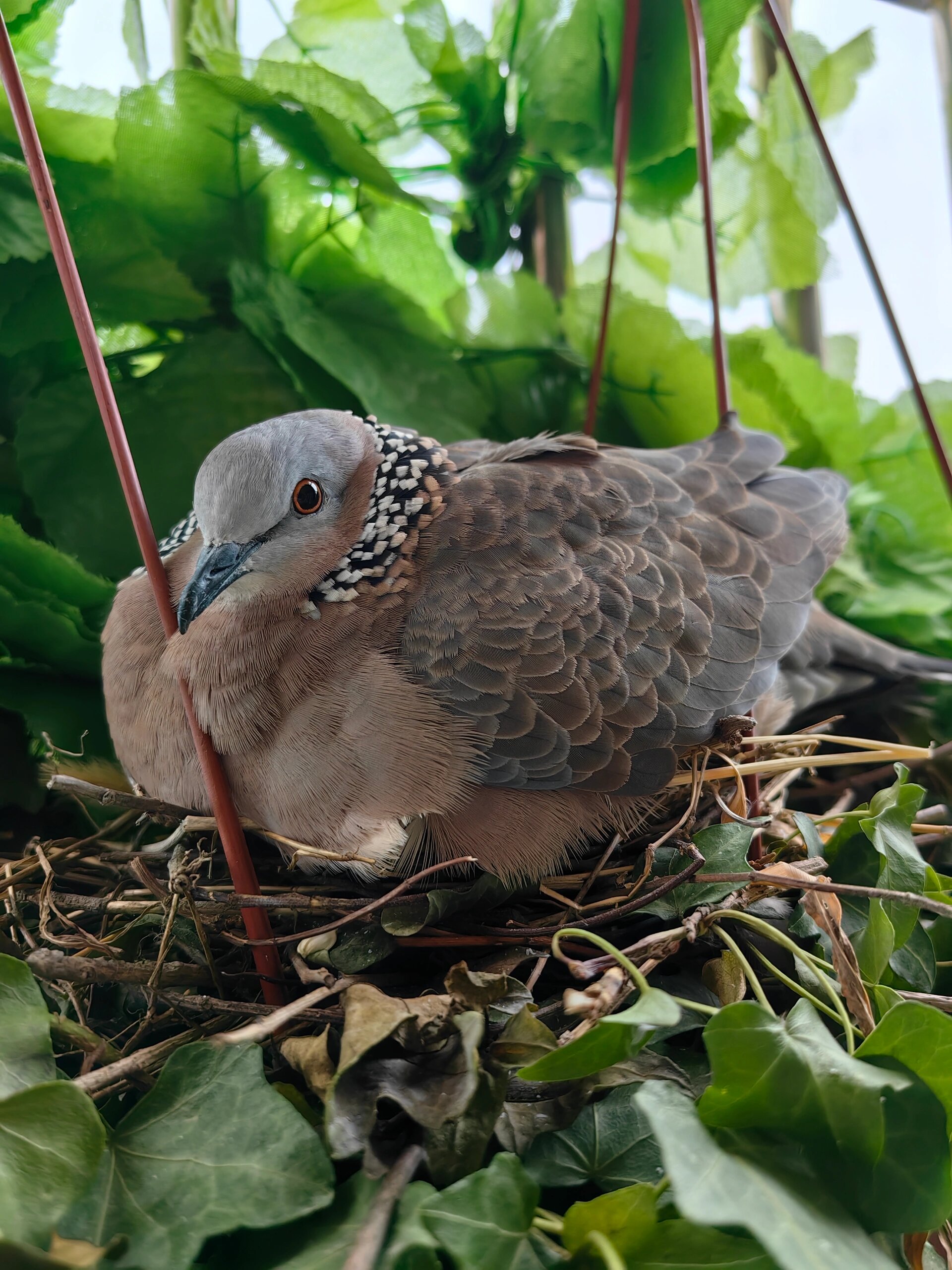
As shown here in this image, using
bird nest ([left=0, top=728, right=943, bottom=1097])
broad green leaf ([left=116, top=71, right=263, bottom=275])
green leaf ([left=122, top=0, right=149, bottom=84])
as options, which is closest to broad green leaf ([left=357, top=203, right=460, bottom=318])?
broad green leaf ([left=116, top=71, right=263, bottom=275])

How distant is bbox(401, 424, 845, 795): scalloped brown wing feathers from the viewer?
0.82 m

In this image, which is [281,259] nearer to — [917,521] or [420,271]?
[420,271]

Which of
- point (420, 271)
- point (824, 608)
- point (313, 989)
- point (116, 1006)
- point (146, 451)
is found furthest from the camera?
point (824, 608)

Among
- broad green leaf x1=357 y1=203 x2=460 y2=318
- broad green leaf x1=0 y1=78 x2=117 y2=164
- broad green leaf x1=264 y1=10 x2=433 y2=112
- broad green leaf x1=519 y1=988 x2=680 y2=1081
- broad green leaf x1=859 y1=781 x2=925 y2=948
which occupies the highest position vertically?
broad green leaf x1=264 y1=10 x2=433 y2=112

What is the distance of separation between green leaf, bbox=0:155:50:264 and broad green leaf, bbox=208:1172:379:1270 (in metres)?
0.90

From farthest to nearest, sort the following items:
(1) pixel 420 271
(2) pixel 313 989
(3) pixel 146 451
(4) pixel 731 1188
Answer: (1) pixel 420 271 → (3) pixel 146 451 → (2) pixel 313 989 → (4) pixel 731 1188

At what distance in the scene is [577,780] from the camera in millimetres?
830

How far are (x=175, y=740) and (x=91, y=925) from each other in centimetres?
21

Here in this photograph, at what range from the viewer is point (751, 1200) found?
0.49m

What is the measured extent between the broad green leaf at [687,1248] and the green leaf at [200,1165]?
0.61 feet

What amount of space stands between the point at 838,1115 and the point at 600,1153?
0.16 metres

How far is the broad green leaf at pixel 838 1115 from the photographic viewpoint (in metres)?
0.55

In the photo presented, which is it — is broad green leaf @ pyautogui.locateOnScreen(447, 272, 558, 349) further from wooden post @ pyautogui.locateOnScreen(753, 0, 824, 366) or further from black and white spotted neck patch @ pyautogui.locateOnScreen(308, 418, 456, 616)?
wooden post @ pyautogui.locateOnScreen(753, 0, 824, 366)

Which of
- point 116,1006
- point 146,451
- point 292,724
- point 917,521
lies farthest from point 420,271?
point 116,1006
